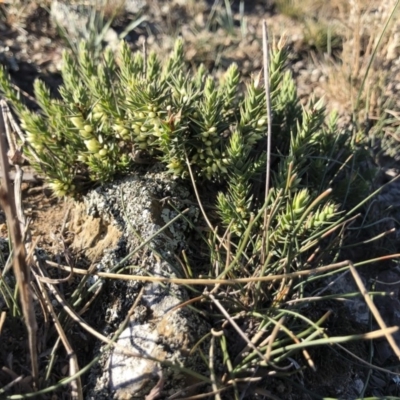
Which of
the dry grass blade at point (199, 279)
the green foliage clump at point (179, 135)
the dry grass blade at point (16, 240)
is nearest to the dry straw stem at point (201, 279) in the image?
the dry grass blade at point (199, 279)

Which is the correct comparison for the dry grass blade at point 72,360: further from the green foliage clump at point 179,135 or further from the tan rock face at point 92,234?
the green foliage clump at point 179,135

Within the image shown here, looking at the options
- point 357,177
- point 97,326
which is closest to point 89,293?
point 97,326

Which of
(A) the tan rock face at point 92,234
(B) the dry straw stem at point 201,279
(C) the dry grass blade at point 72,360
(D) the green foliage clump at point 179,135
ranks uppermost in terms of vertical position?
(D) the green foliage clump at point 179,135

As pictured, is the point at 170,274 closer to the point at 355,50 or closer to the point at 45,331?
the point at 45,331

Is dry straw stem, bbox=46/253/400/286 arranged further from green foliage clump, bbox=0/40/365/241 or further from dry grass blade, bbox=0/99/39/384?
dry grass blade, bbox=0/99/39/384

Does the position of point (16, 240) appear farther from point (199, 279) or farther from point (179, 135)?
point (179, 135)

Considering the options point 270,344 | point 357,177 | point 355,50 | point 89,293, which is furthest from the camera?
point 355,50

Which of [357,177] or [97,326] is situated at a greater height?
[357,177]

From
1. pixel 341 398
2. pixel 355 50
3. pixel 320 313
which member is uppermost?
pixel 355 50

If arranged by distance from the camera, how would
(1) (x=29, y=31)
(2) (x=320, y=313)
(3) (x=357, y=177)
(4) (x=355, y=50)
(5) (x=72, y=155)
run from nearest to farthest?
(2) (x=320, y=313)
(5) (x=72, y=155)
(3) (x=357, y=177)
(4) (x=355, y=50)
(1) (x=29, y=31)

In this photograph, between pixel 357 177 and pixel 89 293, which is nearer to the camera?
pixel 89 293
